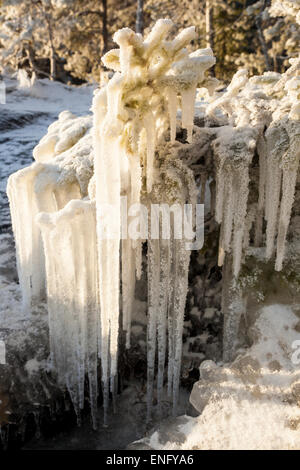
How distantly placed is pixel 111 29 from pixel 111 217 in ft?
58.2

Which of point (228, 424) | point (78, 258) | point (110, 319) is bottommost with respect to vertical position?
point (228, 424)

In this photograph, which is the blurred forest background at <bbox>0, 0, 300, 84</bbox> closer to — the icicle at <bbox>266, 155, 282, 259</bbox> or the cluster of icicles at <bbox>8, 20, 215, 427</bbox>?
the icicle at <bbox>266, 155, 282, 259</bbox>

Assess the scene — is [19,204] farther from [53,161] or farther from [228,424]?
[228,424]

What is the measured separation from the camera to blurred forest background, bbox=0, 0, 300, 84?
1423 centimetres

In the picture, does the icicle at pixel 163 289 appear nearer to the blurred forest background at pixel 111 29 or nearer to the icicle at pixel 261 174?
the icicle at pixel 261 174

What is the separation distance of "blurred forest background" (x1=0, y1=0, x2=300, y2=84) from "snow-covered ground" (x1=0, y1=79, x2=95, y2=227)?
1615 mm

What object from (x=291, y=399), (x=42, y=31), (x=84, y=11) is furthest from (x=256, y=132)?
(x=42, y=31)

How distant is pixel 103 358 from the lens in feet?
14.9

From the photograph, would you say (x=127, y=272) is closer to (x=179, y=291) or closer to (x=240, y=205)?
(x=179, y=291)

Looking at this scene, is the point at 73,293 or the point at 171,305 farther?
the point at 171,305

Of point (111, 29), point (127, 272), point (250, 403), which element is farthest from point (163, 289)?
point (111, 29)

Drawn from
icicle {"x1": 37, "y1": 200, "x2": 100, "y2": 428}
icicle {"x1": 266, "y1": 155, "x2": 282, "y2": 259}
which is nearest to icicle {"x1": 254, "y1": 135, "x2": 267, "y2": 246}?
icicle {"x1": 266, "y1": 155, "x2": 282, "y2": 259}

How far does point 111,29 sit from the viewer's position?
18953 millimetres
